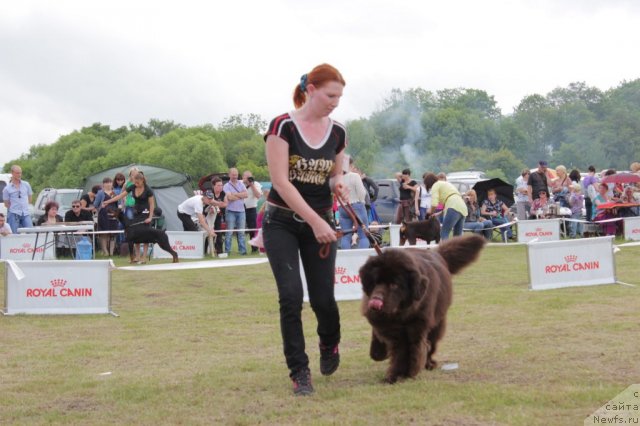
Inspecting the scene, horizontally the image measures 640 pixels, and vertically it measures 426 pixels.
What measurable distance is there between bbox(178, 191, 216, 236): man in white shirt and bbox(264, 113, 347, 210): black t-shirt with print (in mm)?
13750

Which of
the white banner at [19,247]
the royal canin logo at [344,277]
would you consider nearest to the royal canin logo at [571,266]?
the royal canin logo at [344,277]

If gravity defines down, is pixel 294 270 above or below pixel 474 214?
below

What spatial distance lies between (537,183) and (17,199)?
42.0ft

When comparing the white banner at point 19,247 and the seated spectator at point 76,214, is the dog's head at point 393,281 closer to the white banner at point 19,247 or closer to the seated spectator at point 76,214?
the white banner at point 19,247

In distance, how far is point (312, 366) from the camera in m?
6.18

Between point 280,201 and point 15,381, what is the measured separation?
244cm

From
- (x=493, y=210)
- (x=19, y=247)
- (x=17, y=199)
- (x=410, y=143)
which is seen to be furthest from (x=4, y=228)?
(x=410, y=143)

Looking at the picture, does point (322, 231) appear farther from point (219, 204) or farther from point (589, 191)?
point (589, 191)

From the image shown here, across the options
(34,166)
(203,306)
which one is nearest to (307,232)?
(203,306)

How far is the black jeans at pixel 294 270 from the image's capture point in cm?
521

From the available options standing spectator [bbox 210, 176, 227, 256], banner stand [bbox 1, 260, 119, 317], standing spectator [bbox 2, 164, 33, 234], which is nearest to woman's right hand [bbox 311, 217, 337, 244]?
banner stand [bbox 1, 260, 119, 317]

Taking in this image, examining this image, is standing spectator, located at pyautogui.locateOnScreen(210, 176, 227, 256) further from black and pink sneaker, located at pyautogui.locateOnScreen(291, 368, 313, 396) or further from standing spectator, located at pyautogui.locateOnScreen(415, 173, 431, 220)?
black and pink sneaker, located at pyautogui.locateOnScreen(291, 368, 313, 396)

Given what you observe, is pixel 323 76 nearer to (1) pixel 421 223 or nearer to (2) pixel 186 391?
(2) pixel 186 391

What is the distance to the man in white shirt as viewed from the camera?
19.0m
